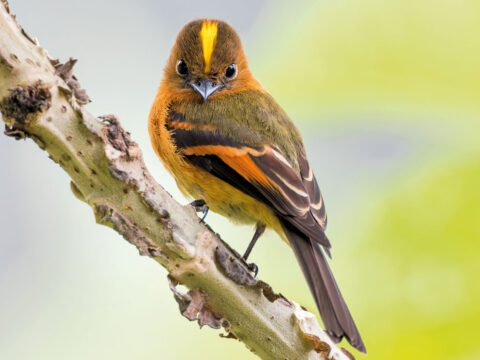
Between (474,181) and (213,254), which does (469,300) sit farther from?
(213,254)

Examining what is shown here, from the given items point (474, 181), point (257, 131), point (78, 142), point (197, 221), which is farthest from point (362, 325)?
point (257, 131)

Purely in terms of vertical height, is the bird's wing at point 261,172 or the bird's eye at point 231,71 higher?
the bird's eye at point 231,71

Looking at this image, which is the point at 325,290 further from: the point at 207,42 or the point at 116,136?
the point at 207,42

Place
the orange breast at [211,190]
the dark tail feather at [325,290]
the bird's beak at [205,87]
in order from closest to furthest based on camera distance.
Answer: the dark tail feather at [325,290]
the orange breast at [211,190]
the bird's beak at [205,87]

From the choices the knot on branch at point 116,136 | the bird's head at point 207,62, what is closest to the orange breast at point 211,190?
the bird's head at point 207,62

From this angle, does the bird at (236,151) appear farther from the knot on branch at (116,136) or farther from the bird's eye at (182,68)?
the knot on branch at (116,136)

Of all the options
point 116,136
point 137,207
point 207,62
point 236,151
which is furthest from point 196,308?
point 207,62
